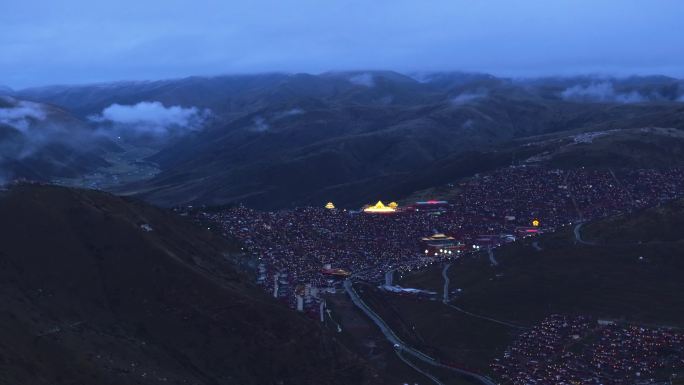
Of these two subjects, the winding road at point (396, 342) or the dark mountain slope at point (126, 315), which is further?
the winding road at point (396, 342)

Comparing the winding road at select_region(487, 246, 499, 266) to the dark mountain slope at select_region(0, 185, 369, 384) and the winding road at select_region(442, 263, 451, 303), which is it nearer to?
the winding road at select_region(442, 263, 451, 303)

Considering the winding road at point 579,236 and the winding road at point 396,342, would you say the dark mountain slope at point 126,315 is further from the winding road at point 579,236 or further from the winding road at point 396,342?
the winding road at point 579,236

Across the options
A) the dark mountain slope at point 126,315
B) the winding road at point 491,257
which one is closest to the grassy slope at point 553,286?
the winding road at point 491,257

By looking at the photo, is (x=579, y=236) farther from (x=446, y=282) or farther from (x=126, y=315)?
(x=126, y=315)

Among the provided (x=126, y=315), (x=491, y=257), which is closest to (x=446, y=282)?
(x=491, y=257)

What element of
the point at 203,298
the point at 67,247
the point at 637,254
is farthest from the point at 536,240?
the point at 67,247

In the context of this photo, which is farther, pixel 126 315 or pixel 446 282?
pixel 446 282
